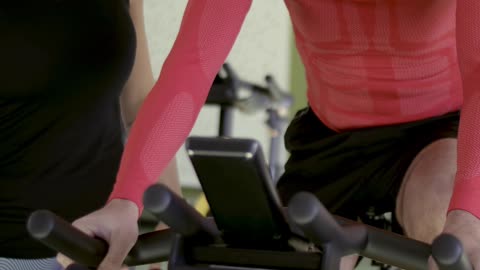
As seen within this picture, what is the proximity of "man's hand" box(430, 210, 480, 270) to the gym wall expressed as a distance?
3.82 meters

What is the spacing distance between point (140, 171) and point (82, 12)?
65 centimetres

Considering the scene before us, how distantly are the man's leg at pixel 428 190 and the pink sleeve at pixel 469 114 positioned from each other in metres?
0.22

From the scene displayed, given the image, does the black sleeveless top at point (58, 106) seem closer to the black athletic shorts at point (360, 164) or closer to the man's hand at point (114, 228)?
the black athletic shorts at point (360, 164)

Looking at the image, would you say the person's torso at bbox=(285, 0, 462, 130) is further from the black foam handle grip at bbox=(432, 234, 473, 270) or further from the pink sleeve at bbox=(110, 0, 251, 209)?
the black foam handle grip at bbox=(432, 234, 473, 270)

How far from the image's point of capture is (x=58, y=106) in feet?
5.10

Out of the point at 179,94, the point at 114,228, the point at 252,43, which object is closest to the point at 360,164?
the point at 179,94

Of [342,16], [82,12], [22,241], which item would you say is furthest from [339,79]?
[22,241]

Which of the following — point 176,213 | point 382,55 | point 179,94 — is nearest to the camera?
point 176,213

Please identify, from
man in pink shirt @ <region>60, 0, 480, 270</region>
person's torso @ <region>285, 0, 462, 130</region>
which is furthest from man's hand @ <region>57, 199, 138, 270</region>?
person's torso @ <region>285, 0, 462, 130</region>

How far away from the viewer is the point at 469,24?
100 centimetres

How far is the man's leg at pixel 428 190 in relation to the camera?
117 centimetres

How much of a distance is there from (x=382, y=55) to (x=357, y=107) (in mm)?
111

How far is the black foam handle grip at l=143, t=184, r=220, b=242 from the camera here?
751mm

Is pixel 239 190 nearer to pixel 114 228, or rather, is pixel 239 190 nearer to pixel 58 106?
pixel 114 228
